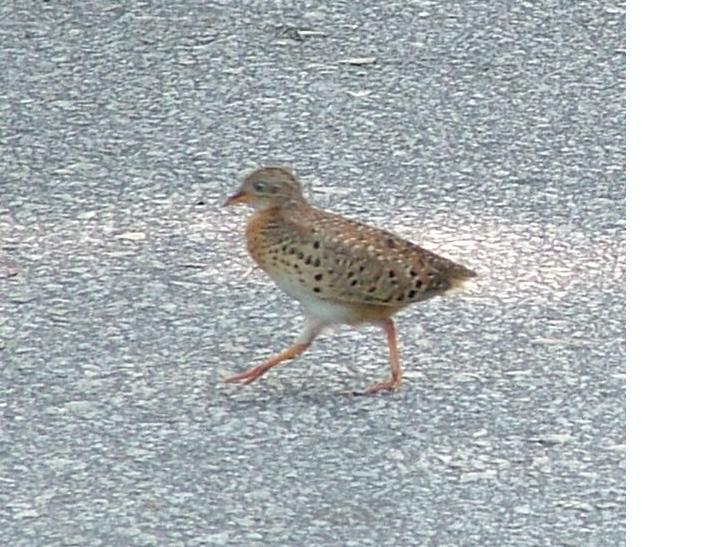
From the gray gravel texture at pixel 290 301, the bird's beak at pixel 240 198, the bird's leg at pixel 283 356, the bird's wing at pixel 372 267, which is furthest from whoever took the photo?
the bird's beak at pixel 240 198

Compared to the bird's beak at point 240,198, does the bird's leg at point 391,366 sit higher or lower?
lower

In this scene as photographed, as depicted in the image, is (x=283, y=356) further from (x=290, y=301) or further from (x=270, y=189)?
(x=290, y=301)

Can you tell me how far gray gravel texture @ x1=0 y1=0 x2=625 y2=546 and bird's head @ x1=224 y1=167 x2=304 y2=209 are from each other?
404 mm

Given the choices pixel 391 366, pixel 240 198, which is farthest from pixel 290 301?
pixel 391 366

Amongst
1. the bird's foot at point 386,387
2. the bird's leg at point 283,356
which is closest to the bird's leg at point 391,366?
the bird's foot at point 386,387

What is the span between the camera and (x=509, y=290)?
14.5ft

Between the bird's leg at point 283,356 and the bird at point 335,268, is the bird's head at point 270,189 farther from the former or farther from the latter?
the bird's leg at point 283,356

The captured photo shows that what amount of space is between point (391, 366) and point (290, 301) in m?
0.63

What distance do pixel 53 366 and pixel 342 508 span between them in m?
0.96

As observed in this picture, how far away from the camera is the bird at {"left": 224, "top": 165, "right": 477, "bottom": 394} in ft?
12.1

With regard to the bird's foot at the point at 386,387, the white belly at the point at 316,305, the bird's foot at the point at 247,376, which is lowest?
the bird's foot at the point at 386,387

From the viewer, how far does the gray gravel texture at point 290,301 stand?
11.3 feet

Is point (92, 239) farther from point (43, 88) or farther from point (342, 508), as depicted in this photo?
point (342, 508)
